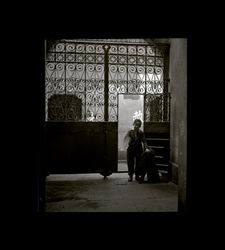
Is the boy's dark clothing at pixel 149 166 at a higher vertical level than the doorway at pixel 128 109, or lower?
lower

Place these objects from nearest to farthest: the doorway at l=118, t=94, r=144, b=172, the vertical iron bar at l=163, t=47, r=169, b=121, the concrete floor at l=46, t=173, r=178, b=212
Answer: the concrete floor at l=46, t=173, r=178, b=212, the vertical iron bar at l=163, t=47, r=169, b=121, the doorway at l=118, t=94, r=144, b=172

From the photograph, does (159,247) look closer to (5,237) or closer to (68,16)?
(5,237)

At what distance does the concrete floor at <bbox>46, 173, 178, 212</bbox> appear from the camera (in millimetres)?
5586

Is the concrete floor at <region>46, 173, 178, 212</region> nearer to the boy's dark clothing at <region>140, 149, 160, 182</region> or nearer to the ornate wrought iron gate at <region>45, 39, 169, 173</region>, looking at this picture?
the boy's dark clothing at <region>140, 149, 160, 182</region>

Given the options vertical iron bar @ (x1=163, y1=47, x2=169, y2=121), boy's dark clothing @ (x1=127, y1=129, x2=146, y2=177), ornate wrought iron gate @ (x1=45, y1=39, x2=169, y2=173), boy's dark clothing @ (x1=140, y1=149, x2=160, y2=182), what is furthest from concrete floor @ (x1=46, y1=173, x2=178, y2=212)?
vertical iron bar @ (x1=163, y1=47, x2=169, y2=121)

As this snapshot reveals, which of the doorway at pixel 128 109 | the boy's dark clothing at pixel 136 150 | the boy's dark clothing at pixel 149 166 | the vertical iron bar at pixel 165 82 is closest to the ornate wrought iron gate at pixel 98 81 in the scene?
the vertical iron bar at pixel 165 82

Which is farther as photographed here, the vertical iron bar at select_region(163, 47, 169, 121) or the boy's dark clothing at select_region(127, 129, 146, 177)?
the vertical iron bar at select_region(163, 47, 169, 121)

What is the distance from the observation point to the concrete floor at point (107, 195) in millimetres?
5586

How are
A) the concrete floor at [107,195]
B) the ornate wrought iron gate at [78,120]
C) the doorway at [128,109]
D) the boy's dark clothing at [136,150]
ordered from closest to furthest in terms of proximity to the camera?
the concrete floor at [107,195]
the boy's dark clothing at [136,150]
the ornate wrought iron gate at [78,120]
the doorway at [128,109]

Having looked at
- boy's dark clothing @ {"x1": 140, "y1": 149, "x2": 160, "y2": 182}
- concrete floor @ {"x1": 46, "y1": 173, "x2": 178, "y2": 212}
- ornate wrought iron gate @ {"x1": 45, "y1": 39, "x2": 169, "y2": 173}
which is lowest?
concrete floor @ {"x1": 46, "y1": 173, "x2": 178, "y2": 212}

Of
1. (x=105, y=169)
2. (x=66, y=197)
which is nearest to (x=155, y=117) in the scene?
(x=105, y=169)

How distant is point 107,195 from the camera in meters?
6.66

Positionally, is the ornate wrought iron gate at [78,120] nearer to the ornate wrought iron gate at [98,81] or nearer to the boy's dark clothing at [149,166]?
the ornate wrought iron gate at [98,81]

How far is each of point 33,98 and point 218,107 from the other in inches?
89.5
